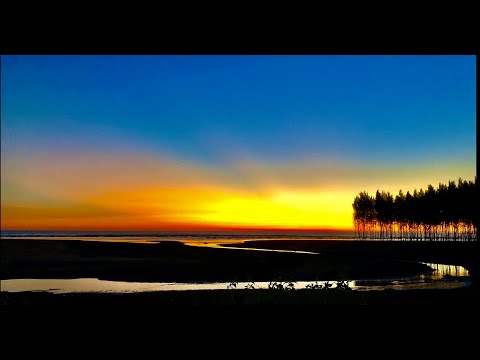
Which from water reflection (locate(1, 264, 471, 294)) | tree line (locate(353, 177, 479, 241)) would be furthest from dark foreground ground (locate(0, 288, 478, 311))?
tree line (locate(353, 177, 479, 241))

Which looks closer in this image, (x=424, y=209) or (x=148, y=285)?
(x=148, y=285)

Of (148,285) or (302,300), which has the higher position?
(302,300)

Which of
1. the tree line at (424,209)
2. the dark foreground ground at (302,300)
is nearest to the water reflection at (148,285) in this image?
the dark foreground ground at (302,300)

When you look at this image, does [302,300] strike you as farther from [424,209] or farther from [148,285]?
[424,209]

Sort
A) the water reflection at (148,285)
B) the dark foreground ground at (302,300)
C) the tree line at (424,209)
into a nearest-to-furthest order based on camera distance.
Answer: the dark foreground ground at (302,300) < the water reflection at (148,285) < the tree line at (424,209)

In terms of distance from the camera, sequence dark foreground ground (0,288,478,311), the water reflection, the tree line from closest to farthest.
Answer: dark foreground ground (0,288,478,311), the water reflection, the tree line

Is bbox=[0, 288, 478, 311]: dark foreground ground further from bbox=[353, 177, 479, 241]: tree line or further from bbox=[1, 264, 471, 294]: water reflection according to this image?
bbox=[353, 177, 479, 241]: tree line

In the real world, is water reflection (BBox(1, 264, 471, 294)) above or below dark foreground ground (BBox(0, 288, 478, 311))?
below

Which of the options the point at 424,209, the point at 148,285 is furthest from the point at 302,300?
the point at 424,209

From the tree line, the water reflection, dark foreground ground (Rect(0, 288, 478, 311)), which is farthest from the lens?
the tree line

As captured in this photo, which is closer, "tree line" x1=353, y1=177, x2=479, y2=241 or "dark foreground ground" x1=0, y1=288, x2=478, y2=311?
"dark foreground ground" x1=0, y1=288, x2=478, y2=311

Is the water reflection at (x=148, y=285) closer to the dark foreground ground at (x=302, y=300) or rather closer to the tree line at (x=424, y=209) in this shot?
the dark foreground ground at (x=302, y=300)
